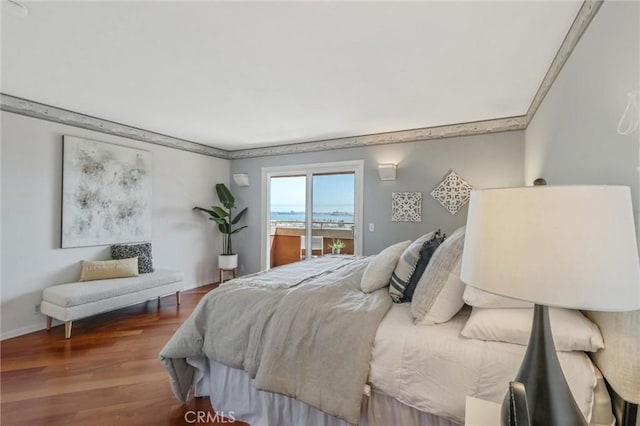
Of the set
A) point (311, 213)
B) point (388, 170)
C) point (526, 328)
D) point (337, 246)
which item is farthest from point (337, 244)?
point (526, 328)

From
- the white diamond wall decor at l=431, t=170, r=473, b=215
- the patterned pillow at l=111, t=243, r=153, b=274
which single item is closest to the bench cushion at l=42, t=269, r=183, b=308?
the patterned pillow at l=111, t=243, r=153, b=274

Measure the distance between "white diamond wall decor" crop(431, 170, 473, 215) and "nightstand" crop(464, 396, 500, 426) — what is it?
2.97 metres

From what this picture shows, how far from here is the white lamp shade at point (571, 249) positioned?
679 mm

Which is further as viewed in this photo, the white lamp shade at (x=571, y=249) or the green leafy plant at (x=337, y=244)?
the green leafy plant at (x=337, y=244)

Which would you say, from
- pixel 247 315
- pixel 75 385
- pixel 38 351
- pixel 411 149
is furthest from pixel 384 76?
pixel 38 351

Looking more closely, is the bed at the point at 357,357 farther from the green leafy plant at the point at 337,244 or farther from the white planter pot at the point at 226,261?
the white planter pot at the point at 226,261

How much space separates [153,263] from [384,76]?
3982 millimetres

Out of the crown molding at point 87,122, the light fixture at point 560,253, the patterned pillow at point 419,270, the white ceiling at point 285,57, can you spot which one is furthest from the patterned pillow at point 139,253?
the light fixture at point 560,253

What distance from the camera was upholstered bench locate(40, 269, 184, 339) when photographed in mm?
2875

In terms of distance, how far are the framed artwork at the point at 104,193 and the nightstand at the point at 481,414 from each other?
416 centimetres

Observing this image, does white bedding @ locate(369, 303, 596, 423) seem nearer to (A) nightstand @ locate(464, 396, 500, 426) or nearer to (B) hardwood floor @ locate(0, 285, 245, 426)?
(A) nightstand @ locate(464, 396, 500, 426)

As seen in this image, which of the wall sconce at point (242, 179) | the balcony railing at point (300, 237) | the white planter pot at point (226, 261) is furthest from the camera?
the wall sconce at point (242, 179)

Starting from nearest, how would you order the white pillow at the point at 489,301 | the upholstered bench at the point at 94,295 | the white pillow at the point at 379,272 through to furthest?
the white pillow at the point at 489,301, the white pillow at the point at 379,272, the upholstered bench at the point at 94,295

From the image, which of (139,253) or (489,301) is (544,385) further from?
(139,253)
